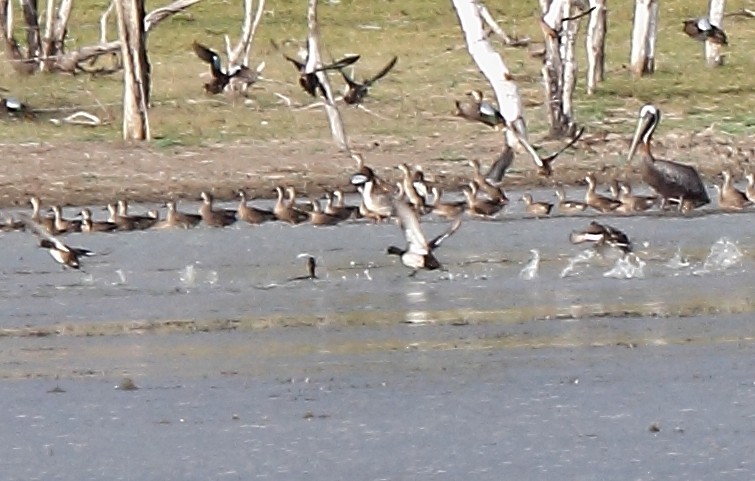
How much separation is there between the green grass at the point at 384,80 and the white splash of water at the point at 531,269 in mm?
8905

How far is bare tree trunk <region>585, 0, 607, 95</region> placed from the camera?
→ 2795cm

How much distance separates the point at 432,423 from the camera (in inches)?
341

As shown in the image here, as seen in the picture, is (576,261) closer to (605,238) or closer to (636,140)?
(605,238)

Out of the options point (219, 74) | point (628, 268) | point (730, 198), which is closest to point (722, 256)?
point (628, 268)

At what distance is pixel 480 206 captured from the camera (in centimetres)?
1855

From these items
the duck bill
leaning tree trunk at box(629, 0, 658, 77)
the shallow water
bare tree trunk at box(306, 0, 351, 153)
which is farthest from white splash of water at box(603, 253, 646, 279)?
leaning tree trunk at box(629, 0, 658, 77)

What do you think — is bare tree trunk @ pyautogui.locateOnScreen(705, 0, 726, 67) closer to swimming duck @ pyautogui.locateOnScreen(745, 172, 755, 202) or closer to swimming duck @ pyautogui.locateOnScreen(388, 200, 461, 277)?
swimming duck @ pyautogui.locateOnScreen(745, 172, 755, 202)

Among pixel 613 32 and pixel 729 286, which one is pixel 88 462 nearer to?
pixel 729 286

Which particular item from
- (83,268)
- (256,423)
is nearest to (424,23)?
(83,268)

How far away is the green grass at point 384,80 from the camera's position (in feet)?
80.2

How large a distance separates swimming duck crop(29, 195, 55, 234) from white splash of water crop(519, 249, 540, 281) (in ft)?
13.4

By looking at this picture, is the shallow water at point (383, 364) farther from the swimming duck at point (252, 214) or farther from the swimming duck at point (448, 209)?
the swimming duck at point (448, 209)

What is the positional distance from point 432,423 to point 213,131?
15.7 m

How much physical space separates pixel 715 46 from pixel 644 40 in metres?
1.06
